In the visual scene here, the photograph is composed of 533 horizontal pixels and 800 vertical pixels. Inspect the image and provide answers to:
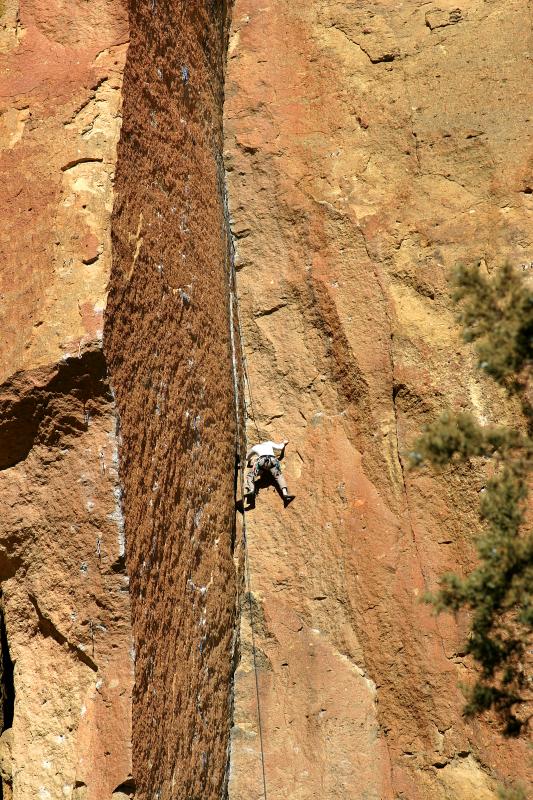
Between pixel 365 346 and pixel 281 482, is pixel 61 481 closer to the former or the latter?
pixel 281 482

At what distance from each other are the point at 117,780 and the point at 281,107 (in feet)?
16.6

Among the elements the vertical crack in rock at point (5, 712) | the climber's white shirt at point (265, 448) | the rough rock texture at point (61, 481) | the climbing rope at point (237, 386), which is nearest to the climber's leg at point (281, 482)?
the climber's white shirt at point (265, 448)

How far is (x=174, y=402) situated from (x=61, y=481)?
3.10 ft

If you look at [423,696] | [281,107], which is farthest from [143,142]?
[423,696]

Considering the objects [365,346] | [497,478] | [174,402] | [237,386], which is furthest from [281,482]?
[497,478]

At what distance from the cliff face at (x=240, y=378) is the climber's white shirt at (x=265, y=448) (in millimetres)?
170

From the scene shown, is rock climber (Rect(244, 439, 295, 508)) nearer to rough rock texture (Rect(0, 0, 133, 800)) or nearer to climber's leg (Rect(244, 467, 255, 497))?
climber's leg (Rect(244, 467, 255, 497))

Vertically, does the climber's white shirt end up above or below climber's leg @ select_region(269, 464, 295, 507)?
above

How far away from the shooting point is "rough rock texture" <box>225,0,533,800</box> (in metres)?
6.27

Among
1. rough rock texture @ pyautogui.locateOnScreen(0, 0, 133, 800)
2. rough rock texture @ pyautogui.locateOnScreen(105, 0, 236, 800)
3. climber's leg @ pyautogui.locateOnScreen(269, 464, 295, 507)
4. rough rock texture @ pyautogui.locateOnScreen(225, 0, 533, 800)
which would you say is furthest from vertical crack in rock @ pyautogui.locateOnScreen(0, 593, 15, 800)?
climber's leg @ pyautogui.locateOnScreen(269, 464, 295, 507)

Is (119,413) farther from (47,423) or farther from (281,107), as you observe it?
(281,107)

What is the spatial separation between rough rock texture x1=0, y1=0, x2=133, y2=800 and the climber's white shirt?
198 cm

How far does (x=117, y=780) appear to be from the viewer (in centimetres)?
479

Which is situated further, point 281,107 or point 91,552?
point 281,107
